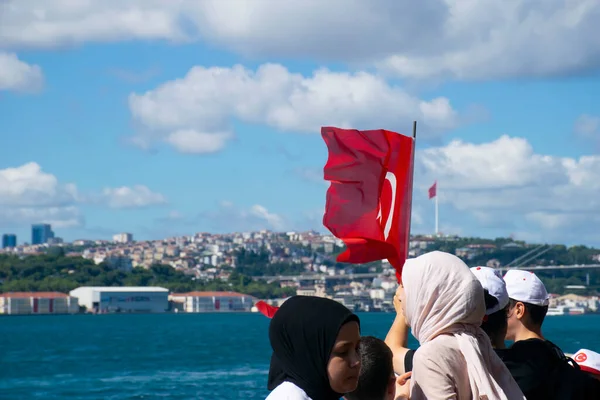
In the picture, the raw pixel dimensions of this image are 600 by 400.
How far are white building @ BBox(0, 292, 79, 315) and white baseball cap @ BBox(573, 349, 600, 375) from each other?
137151 millimetres

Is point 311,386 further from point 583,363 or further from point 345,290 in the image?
point 345,290

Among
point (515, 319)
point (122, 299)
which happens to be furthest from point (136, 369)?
point (122, 299)

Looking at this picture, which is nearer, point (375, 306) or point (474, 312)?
point (474, 312)

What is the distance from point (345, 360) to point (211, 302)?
145 metres

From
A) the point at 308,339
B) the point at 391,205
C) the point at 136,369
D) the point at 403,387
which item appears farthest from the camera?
the point at 136,369

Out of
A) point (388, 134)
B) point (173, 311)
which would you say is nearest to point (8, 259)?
point (173, 311)

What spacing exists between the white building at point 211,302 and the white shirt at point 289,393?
14143 cm

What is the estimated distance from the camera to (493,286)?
3.56 metres

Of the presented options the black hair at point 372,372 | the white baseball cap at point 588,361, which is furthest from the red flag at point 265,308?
the white baseball cap at point 588,361

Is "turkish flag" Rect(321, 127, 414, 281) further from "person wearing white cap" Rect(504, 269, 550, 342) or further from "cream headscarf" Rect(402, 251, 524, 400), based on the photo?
"cream headscarf" Rect(402, 251, 524, 400)

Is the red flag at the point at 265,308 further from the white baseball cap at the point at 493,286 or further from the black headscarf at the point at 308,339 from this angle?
the black headscarf at the point at 308,339

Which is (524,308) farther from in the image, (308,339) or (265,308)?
(308,339)

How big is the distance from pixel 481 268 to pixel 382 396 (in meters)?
0.74

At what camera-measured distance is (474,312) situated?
3.01m
